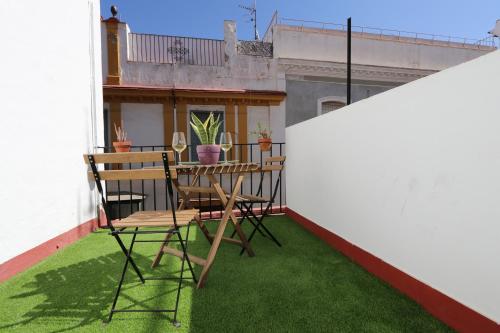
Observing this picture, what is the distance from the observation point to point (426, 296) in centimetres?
172

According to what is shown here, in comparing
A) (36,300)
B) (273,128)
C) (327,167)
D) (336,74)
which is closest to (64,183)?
(36,300)

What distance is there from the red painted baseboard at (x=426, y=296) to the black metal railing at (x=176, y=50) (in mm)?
8283

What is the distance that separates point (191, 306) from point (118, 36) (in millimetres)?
8840

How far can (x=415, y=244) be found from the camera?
1821 millimetres

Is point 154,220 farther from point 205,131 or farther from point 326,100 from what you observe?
point 326,100

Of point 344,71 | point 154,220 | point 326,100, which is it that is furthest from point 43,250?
point 344,71

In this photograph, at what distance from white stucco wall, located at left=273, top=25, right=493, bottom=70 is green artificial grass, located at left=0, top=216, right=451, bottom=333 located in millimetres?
8049

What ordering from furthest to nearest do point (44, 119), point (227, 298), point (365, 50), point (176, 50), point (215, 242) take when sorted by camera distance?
point (365, 50) < point (176, 50) < point (44, 119) < point (215, 242) < point (227, 298)

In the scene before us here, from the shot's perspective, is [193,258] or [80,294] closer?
[80,294]

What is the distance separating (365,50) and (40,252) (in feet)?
35.0

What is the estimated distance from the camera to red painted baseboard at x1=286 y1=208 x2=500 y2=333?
1388 mm

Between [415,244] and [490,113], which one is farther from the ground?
[490,113]

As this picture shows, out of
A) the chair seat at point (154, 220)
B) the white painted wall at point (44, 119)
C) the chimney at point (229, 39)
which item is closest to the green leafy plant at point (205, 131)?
the chair seat at point (154, 220)

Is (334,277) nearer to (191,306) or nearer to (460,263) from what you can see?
(460,263)
